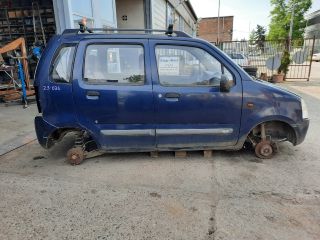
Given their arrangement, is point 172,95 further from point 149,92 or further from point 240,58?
point 240,58

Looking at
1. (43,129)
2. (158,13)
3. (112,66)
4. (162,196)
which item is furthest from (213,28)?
(162,196)

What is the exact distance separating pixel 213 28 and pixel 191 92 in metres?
56.0

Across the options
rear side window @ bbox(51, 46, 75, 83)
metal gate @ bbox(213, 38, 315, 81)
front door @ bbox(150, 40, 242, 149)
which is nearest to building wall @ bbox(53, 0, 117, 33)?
rear side window @ bbox(51, 46, 75, 83)

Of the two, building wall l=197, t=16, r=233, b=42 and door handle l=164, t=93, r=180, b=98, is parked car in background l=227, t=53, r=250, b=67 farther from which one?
building wall l=197, t=16, r=233, b=42

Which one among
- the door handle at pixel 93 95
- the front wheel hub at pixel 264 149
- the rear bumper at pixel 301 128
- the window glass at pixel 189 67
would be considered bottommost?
the front wheel hub at pixel 264 149

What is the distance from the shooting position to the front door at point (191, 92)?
371cm

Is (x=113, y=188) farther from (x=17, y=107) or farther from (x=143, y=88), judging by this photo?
(x=17, y=107)

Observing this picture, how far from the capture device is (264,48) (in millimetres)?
14172

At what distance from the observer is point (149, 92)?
145 inches

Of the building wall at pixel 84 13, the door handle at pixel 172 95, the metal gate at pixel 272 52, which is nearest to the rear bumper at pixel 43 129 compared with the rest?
the door handle at pixel 172 95

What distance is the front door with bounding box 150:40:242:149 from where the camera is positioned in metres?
3.71

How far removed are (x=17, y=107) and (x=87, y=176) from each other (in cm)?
559

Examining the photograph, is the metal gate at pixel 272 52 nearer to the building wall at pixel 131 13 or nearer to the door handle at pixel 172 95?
the building wall at pixel 131 13

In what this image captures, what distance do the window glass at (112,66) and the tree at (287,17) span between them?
53.8 metres
